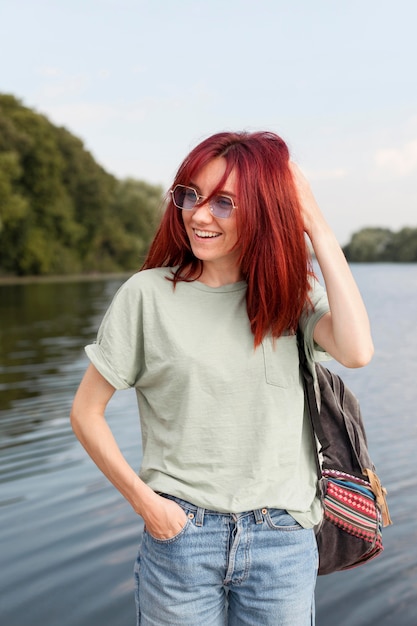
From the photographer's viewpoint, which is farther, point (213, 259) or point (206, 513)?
point (213, 259)

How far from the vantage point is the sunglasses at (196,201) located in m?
1.81

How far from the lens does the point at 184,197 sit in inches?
→ 73.7

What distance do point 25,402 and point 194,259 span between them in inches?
264

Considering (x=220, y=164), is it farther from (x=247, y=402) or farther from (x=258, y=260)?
(x=247, y=402)

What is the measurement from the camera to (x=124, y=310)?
1.81 meters

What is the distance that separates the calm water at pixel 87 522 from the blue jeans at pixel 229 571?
69.5 inches

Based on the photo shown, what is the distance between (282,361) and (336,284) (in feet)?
0.74

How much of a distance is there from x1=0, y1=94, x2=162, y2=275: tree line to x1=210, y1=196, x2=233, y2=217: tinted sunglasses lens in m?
38.4

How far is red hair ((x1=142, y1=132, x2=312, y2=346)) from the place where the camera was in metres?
1.77

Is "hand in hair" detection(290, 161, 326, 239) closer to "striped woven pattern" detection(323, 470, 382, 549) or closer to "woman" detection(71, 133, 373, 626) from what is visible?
"woman" detection(71, 133, 373, 626)

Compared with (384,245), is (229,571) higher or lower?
higher

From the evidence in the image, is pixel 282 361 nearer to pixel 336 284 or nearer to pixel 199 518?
pixel 336 284

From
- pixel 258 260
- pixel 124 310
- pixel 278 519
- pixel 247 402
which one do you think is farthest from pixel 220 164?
pixel 278 519

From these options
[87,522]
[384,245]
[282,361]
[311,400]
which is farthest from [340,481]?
[384,245]
